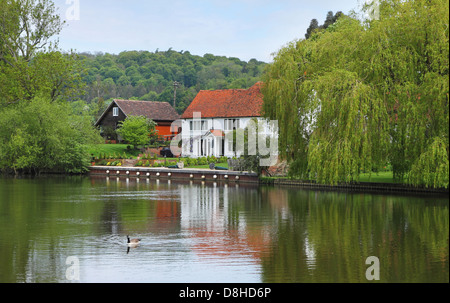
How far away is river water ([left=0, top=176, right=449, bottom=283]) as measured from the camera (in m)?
14.7

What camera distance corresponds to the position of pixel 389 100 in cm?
3053

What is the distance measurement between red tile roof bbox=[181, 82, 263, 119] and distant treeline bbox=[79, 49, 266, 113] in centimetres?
4432

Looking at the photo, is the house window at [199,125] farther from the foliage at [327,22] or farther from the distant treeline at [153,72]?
the distant treeline at [153,72]

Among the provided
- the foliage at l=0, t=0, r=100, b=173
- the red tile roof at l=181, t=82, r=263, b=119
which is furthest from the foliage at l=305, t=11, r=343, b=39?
the foliage at l=0, t=0, r=100, b=173

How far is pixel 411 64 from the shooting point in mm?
29703

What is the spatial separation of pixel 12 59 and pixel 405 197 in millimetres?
40663

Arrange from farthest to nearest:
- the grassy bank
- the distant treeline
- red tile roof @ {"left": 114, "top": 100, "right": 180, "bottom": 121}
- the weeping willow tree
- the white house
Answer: the distant treeline
red tile roof @ {"left": 114, "top": 100, "right": 180, "bottom": 121}
the white house
the grassy bank
the weeping willow tree

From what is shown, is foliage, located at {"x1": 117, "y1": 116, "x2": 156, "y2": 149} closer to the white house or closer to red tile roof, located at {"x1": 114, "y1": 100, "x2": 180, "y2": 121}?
the white house

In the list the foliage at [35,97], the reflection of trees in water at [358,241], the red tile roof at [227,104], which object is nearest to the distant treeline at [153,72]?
the red tile roof at [227,104]

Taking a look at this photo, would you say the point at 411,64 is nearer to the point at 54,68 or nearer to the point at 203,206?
the point at 203,206

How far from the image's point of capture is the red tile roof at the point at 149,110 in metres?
72.9
